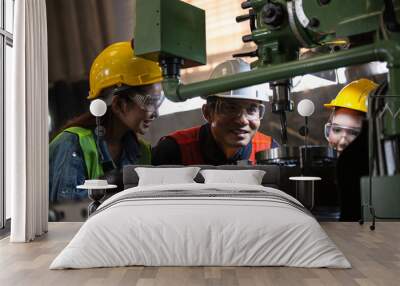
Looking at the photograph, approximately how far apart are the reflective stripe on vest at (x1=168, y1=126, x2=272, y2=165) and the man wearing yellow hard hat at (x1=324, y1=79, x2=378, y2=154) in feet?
2.30

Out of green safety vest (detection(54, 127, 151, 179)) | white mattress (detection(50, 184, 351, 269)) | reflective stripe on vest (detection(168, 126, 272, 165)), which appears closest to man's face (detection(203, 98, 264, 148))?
reflective stripe on vest (detection(168, 126, 272, 165))

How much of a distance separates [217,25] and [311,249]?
3032mm

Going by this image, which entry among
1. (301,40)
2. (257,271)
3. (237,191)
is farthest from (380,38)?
(237,191)

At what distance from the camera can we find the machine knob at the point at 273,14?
33.8 inches

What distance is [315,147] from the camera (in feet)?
16.5

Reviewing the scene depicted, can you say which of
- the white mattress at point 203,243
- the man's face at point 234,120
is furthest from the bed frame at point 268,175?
the white mattress at point 203,243

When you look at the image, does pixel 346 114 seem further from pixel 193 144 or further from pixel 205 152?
pixel 193 144

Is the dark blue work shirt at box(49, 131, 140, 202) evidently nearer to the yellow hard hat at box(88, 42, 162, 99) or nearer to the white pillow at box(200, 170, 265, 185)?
the yellow hard hat at box(88, 42, 162, 99)

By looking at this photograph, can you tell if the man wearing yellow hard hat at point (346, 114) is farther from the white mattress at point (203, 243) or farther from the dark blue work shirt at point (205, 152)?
the white mattress at point (203, 243)

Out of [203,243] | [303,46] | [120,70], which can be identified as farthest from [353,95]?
[303,46]

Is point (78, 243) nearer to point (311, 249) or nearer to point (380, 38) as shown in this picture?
point (311, 249)

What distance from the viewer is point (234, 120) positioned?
509cm

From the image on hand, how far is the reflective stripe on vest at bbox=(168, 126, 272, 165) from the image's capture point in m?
5.20

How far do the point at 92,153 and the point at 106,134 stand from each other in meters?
0.27
